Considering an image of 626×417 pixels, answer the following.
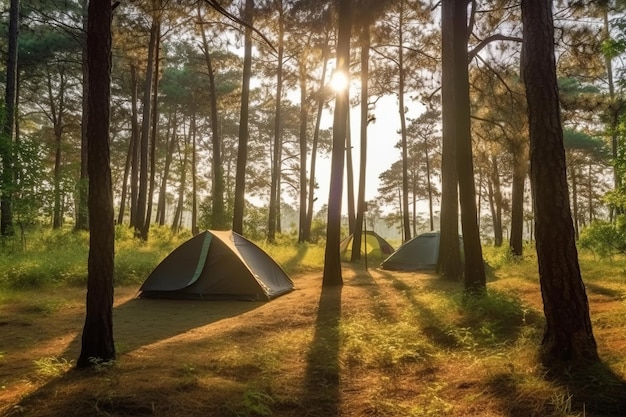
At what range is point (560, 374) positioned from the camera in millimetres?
3771

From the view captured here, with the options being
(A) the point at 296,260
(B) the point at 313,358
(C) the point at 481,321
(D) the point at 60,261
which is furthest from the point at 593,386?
(A) the point at 296,260

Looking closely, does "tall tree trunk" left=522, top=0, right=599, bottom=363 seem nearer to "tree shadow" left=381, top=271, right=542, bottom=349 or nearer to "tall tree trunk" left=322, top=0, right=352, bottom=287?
"tree shadow" left=381, top=271, right=542, bottom=349

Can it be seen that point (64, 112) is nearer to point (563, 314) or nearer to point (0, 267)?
point (0, 267)

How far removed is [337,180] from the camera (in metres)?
10.5

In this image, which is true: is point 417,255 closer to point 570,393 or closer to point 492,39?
point 492,39

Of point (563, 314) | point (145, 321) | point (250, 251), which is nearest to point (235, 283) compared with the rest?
point (250, 251)

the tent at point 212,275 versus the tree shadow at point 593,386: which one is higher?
the tent at point 212,275

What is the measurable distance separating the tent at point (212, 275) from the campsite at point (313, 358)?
28cm

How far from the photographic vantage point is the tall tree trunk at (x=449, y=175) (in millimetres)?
10562

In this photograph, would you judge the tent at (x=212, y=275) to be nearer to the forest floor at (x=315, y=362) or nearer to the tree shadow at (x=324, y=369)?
the forest floor at (x=315, y=362)

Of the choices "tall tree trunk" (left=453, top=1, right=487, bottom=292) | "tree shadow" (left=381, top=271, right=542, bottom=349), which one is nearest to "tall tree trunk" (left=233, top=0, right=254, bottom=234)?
"tall tree trunk" (left=453, top=1, right=487, bottom=292)

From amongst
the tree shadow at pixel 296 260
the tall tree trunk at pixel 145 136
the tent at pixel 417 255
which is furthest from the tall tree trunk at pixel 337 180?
the tall tree trunk at pixel 145 136

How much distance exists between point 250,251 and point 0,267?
16.9 feet

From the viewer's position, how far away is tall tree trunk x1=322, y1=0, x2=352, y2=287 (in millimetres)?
10148
